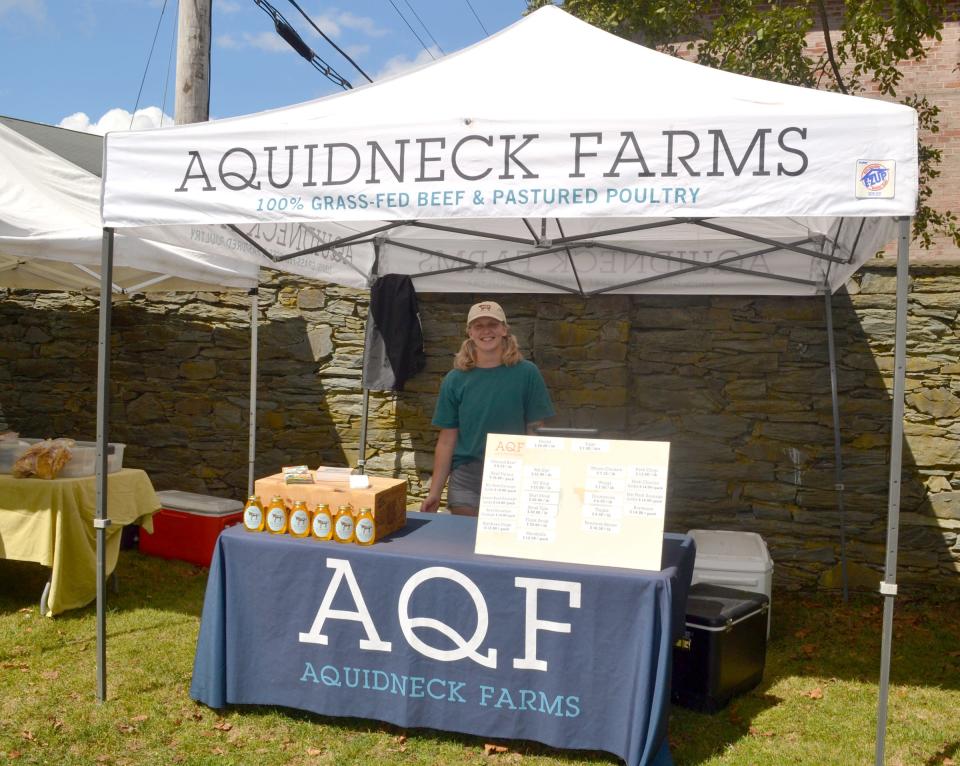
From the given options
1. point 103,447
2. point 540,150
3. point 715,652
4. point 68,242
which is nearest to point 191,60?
point 68,242

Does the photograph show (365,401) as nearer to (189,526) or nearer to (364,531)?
(189,526)

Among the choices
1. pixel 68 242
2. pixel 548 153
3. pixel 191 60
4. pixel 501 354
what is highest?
pixel 191 60

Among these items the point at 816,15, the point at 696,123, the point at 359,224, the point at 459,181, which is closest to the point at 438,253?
the point at 359,224

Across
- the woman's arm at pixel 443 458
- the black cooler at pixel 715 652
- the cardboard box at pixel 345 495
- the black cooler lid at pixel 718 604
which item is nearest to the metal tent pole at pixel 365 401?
the woman's arm at pixel 443 458

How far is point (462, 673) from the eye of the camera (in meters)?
2.74

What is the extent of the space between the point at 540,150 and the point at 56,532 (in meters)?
2.97

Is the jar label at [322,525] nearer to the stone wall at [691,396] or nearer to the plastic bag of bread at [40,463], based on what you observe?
the plastic bag of bread at [40,463]

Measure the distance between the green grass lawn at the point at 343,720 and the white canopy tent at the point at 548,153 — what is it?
63cm

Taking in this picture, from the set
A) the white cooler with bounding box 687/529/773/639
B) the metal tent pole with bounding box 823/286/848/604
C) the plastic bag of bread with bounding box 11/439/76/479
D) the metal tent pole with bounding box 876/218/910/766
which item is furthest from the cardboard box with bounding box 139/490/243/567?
the metal tent pole with bounding box 876/218/910/766

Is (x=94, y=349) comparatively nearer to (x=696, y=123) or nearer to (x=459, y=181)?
(x=459, y=181)

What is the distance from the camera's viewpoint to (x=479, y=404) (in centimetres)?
366

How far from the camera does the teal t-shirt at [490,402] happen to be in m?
3.64

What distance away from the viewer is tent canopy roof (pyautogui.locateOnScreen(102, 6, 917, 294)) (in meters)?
2.44

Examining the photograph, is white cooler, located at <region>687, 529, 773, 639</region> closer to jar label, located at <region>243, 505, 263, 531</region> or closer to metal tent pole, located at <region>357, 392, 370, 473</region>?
jar label, located at <region>243, 505, 263, 531</region>
